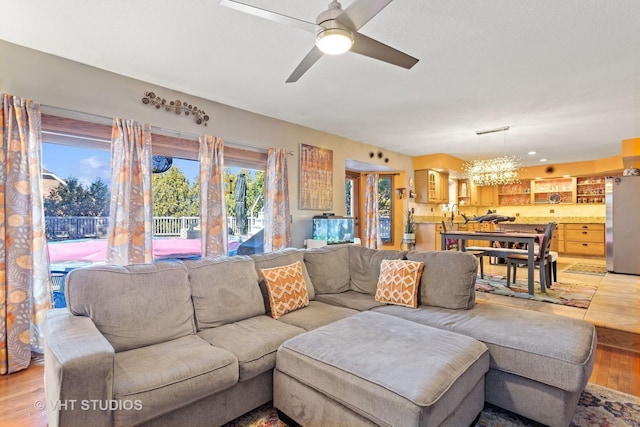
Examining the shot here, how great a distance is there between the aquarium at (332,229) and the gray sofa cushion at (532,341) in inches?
102

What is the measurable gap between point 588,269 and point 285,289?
6.51m

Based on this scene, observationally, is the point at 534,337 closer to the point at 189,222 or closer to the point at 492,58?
the point at 492,58

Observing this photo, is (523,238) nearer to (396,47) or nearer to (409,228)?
(409,228)

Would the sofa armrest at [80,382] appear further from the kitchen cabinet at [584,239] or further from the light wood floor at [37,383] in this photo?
the kitchen cabinet at [584,239]

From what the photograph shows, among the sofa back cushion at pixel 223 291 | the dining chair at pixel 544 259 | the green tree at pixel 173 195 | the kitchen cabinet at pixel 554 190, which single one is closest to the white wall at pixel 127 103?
the green tree at pixel 173 195

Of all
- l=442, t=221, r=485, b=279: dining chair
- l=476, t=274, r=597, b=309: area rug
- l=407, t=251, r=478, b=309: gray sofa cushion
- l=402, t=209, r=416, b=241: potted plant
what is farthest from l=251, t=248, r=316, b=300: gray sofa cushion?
l=402, t=209, r=416, b=241: potted plant

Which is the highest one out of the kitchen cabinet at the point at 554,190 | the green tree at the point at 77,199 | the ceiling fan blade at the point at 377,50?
the ceiling fan blade at the point at 377,50

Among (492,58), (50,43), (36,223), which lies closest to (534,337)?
(492,58)

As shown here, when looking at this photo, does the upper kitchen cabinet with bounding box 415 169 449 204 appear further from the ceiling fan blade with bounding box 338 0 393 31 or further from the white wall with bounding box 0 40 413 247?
the ceiling fan blade with bounding box 338 0 393 31

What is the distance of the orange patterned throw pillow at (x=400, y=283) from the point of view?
8.61 feet

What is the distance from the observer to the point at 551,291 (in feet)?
14.3

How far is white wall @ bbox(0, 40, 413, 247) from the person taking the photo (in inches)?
106

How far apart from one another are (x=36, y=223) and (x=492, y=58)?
13.6 ft

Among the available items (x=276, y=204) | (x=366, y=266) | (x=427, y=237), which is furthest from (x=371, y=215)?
(x=366, y=266)
